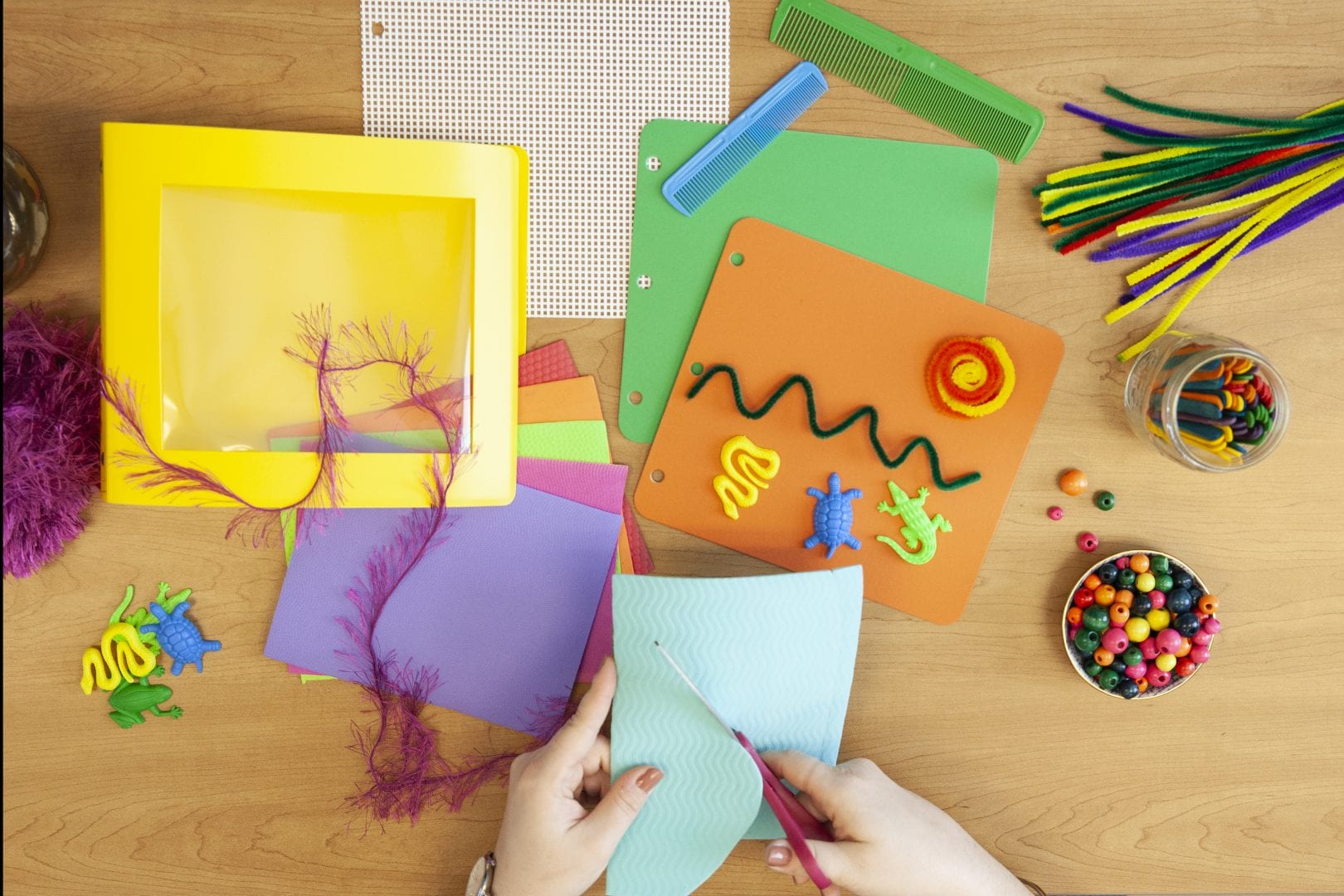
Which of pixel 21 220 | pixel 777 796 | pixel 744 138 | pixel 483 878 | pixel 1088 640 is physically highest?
pixel 744 138

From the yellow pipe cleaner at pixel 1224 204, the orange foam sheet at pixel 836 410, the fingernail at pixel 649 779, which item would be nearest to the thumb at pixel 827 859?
the fingernail at pixel 649 779

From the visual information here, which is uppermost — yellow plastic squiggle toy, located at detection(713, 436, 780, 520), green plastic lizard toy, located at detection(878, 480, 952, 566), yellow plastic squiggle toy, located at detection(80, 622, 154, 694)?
yellow plastic squiggle toy, located at detection(713, 436, 780, 520)

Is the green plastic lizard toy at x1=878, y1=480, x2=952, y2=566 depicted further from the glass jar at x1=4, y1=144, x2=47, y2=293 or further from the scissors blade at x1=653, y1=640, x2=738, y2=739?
the glass jar at x1=4, y1=144, x2=47, y2=293

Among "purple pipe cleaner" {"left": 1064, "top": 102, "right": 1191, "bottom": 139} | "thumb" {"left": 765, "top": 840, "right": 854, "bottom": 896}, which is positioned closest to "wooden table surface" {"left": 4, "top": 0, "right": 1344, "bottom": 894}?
"purple pipe cleaner" {"left": 1064, "top": 102, "right": 1191, "bottom": 139}

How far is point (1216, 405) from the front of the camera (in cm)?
71

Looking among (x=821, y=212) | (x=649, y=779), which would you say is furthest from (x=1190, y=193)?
(x=649, y=779)

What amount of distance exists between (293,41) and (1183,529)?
0.97m

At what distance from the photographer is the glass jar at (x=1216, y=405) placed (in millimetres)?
702

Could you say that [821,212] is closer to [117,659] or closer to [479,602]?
[479,602]

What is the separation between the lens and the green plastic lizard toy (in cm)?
77

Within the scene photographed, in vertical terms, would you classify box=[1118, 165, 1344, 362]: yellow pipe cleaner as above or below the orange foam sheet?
above

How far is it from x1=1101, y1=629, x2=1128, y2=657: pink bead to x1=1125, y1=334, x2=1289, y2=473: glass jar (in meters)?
0.17

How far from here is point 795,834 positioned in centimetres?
65

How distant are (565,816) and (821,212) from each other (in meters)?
0.60
